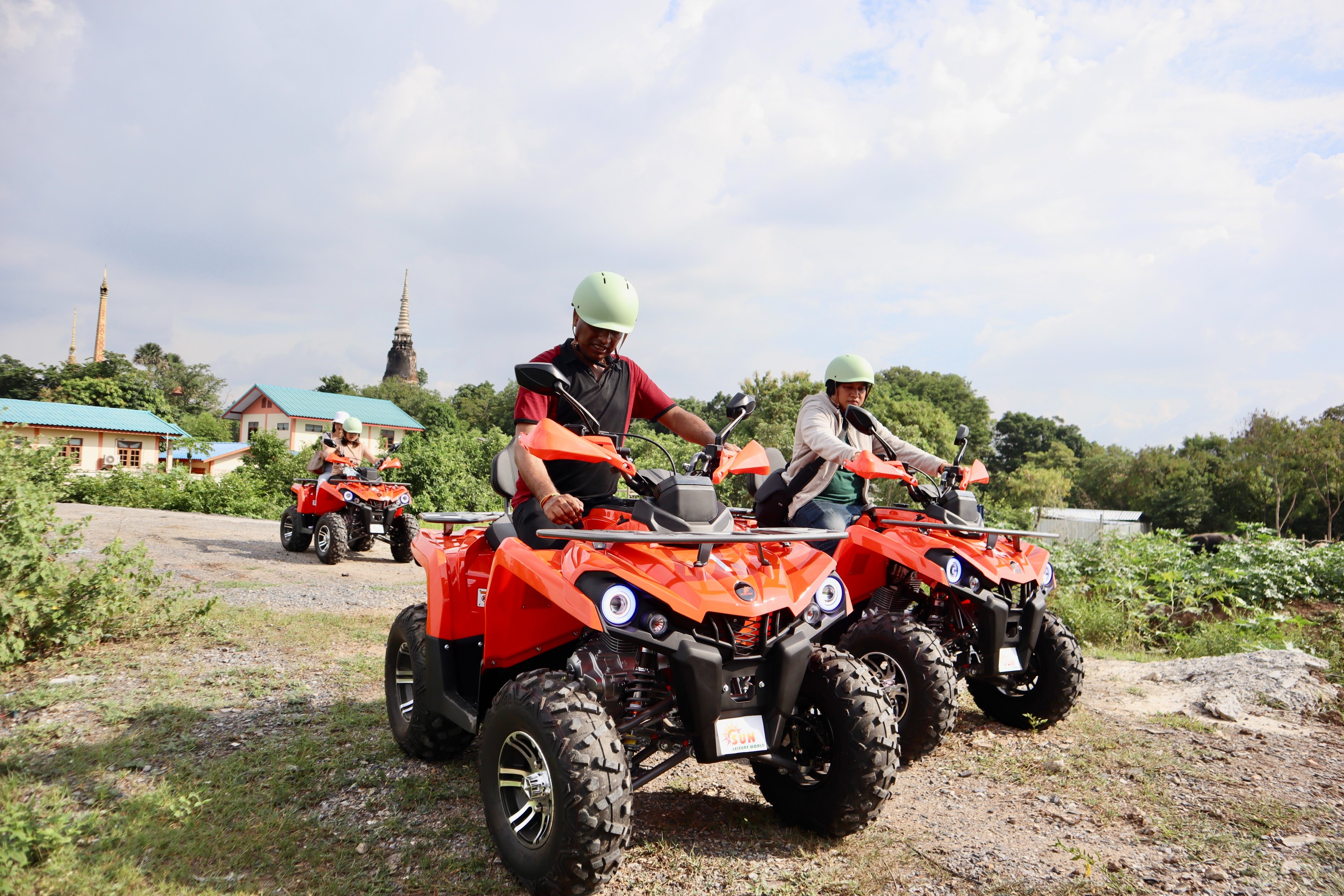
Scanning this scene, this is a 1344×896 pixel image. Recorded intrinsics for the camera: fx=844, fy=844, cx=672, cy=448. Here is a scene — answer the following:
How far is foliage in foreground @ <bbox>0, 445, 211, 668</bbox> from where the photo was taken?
5195mm

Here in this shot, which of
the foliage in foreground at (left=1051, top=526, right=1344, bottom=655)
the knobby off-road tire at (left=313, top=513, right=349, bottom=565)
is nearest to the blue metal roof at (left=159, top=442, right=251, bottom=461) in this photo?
the knobby off-road tire at (left=313, top=513, right=349, bottom=565)

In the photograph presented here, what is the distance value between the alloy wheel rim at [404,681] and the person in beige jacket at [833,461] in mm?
2367

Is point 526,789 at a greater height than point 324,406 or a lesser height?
lesser

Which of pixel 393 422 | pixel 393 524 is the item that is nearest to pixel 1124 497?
pixel 393 422

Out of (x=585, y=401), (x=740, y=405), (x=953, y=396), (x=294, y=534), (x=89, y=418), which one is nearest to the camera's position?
(x=740, y=405)

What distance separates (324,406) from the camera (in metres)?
59.8

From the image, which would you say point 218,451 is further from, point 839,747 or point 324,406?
point 839,747

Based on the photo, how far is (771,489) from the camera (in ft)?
17.6

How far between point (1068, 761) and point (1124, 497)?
6088 centimetres

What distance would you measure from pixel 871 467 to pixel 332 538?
360 inches

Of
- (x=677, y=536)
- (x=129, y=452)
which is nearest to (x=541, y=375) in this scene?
(x=677, y=536)

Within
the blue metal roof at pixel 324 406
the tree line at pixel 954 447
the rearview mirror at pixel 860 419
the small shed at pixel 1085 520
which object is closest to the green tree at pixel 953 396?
the tree line at pixel 954 447

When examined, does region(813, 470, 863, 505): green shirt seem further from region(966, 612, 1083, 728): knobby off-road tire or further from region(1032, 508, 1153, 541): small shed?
region(1032, 508, 1153, 541): small shed

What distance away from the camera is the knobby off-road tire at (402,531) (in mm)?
12141
